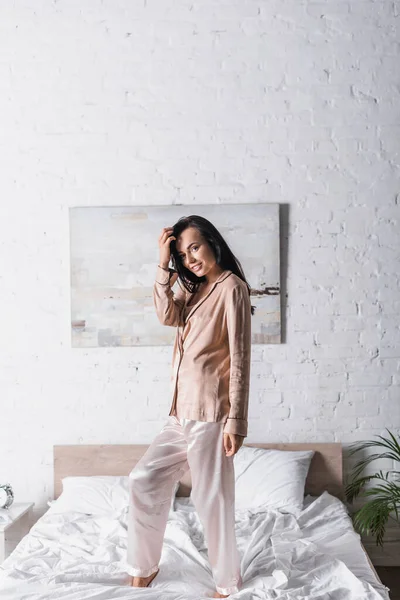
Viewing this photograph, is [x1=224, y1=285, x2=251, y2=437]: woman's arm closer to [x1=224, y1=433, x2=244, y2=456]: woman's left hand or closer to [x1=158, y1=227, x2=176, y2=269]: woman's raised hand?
[x1=224, y1=433, x2=244, y2=456]: woman's left hand

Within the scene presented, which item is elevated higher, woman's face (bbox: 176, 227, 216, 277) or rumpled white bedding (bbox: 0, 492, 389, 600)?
woman's face (bbox: 176, 227, 216, 277)

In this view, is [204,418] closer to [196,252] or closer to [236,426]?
[236,426]

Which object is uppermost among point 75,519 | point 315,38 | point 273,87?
point 315,38

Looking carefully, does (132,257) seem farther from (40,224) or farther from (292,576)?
(292,576)

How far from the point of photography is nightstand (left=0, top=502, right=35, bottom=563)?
9.88 ft

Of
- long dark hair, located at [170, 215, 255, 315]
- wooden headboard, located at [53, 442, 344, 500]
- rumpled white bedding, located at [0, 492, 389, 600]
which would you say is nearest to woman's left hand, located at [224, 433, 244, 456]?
rumpled white bedding, located at [0, 492, 389, 600]

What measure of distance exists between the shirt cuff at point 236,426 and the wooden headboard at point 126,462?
4.06 ft

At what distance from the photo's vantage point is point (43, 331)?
3.55 m

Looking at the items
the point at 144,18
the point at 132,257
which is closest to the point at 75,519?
the point at 132,257

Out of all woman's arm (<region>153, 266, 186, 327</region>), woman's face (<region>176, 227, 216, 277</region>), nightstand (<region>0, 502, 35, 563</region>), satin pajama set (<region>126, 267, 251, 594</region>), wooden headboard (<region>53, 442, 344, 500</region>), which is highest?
woman's face (<region>176, 227, 216, 277</region>)

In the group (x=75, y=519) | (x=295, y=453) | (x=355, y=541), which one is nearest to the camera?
(x=355, y=541)

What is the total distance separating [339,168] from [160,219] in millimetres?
971

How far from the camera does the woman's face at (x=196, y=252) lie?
2398 mm

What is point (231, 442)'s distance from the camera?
2258 mm
